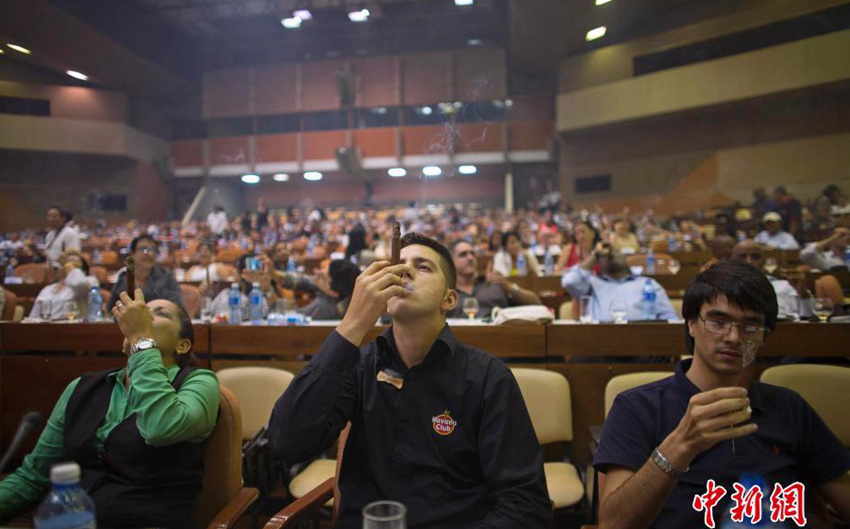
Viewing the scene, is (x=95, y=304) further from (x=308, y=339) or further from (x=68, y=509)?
(x=68, y=509)

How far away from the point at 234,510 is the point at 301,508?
17 cm

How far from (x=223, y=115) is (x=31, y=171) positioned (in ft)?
4.82

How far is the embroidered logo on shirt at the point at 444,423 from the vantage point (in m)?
1.17

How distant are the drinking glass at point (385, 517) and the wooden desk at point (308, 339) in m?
1.65

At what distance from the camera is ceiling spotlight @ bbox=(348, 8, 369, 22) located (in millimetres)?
3887

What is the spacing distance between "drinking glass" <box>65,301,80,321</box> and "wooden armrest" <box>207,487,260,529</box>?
211 cm

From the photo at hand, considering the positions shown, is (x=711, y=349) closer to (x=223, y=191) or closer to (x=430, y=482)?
(x=430, y=482)

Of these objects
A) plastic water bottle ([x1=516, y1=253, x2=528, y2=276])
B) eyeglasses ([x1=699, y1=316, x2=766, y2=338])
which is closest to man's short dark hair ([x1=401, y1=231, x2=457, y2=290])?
eyeglasses ([x1=699, y1=316, x2=766, y2=338])

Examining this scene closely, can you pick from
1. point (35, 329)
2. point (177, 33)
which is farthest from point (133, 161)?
point (35, 329)

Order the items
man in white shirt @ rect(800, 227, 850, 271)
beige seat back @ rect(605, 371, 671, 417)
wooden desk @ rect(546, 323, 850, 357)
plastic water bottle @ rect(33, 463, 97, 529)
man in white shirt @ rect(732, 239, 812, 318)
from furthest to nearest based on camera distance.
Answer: man in white shirt @ rect(800, 227, 850, 271) < man in white shirt @ rect(732, 239, 812, 318) < wooden desk @ rect(546, 323, 850, 357) < beige seat back @ rect(605, 371, 671, 417) < plastic water bottle @ rect(33, 463, 97, 529)

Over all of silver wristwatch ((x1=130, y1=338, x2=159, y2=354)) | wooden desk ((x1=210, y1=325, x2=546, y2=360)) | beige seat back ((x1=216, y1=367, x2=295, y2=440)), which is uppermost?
silver wristwatch ((x1=130, y1=338, x2=159, y2=354))

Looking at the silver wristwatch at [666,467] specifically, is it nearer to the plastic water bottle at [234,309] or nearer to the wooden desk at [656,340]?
the wooden desk at [656,340]

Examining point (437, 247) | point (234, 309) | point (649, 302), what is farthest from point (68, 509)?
point (649, 302)

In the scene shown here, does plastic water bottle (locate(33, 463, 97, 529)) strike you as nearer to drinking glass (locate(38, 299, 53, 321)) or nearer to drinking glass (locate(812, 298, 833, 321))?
drinking glass (locate(38, 299, 53, 321))
